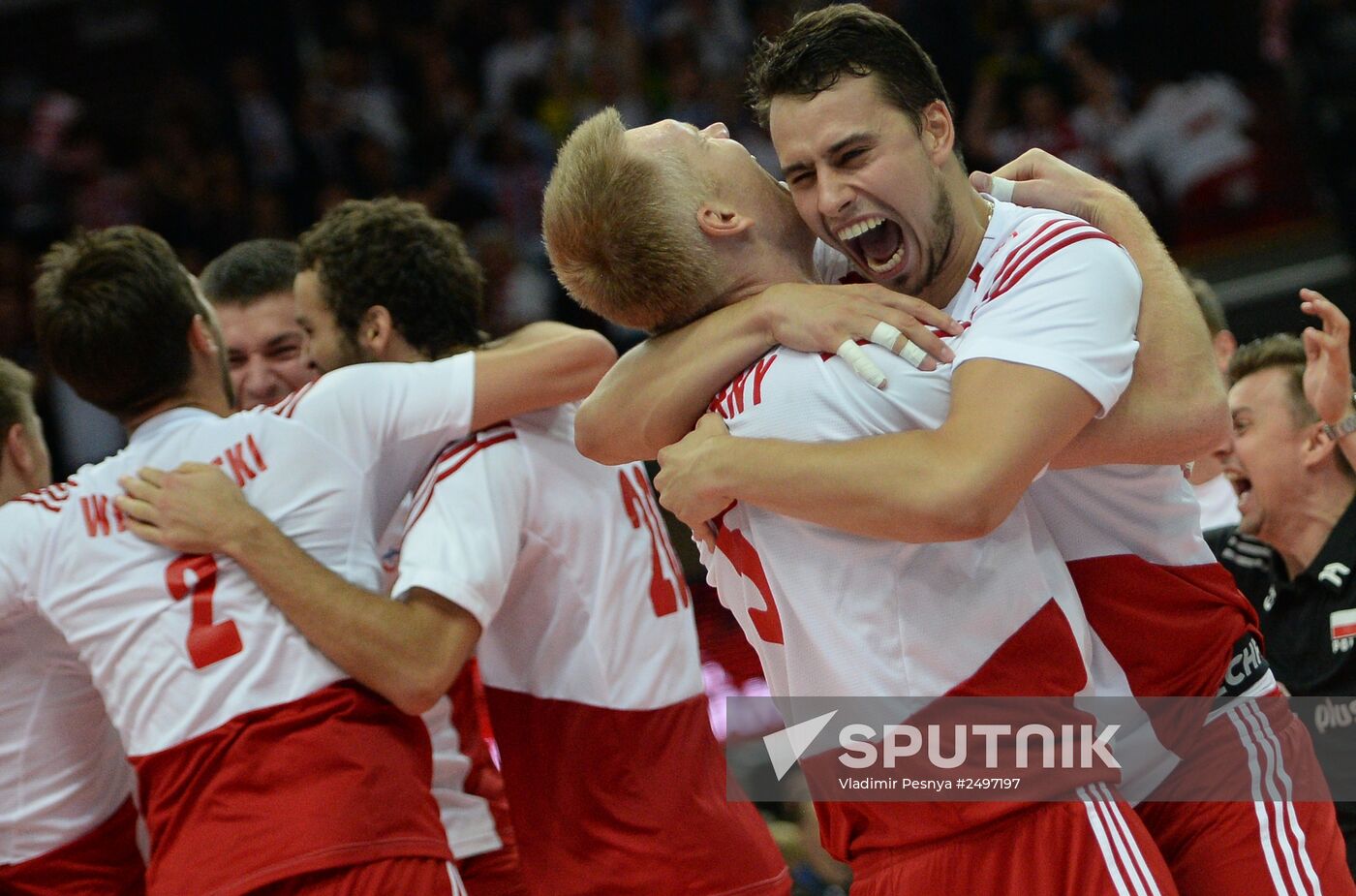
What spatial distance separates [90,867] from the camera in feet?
12.2

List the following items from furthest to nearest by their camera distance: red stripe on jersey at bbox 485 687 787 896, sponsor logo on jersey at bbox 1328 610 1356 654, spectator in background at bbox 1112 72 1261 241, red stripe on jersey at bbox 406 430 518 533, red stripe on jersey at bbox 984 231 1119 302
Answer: spectator in background at bbox 1112 72 1261 241
sponsor logo on jersey at bbox 1328 610 1356 654
red stripe on jersey at bbox 485 687 787 896
red stripe on jersey at bbox 406 430 518 533
red stripe on jersey at bbox 984 231 1119 302

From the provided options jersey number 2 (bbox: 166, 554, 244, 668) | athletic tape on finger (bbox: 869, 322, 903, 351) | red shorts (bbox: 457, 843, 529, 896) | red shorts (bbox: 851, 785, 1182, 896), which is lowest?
red shorts (bbox: 457, 843, 529, 896)

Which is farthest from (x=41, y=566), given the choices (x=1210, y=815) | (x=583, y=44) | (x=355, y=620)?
(x=583, y=44)

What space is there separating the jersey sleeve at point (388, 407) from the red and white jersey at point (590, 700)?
13 centimetres

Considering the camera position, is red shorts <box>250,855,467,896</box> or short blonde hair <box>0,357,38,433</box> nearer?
red shorts <box>250,855,467,896</box>

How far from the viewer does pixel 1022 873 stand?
242cm

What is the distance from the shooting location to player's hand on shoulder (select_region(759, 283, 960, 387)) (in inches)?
96.1

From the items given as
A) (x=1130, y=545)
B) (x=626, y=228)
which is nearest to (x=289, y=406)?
(x=626, y=228)

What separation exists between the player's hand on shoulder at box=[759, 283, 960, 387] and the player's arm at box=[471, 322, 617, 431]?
114 centimetres

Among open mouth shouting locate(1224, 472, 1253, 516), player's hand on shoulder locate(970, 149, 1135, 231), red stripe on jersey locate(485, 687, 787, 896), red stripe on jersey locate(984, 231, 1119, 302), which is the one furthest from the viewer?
open mouth shouting locate(1224, 472, 1253, 516)

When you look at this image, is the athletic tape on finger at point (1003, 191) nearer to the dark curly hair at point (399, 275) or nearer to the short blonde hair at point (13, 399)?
the dark curly hair at point (399, 275)

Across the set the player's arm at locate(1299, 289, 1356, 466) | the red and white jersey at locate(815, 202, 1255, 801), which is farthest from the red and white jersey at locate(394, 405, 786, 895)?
the player's arm at locate(1299, 289, 1356, 466)

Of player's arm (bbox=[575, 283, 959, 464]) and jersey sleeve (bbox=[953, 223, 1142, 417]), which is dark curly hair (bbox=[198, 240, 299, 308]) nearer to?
player's arm (bbox=[575, 283, 959, 464])

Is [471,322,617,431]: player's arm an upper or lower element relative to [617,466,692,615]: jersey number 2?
upper
